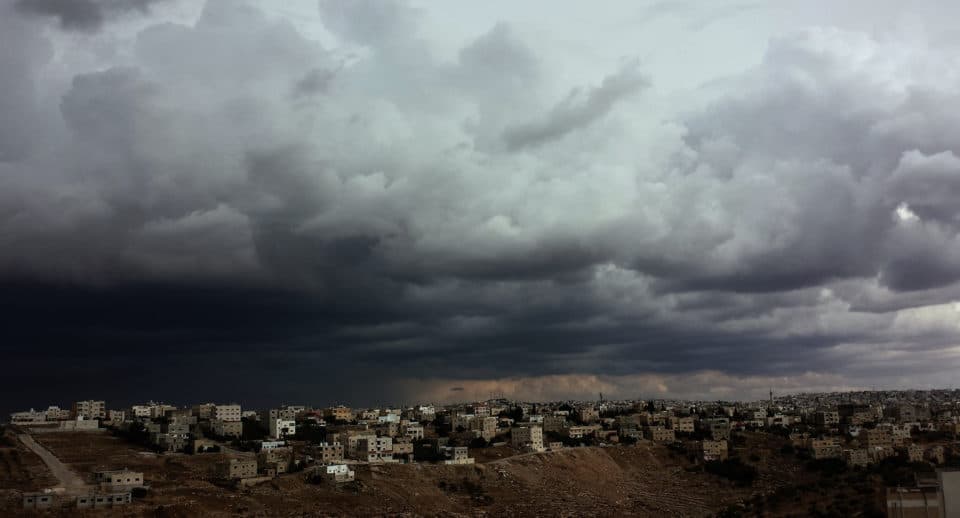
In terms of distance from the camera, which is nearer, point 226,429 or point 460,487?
point 460,487

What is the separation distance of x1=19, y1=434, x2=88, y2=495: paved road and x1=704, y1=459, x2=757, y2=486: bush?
71.6m

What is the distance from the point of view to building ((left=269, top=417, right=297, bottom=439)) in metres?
117

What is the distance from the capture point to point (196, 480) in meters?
80.8

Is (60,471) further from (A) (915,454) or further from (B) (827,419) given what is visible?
(B) (827,419)

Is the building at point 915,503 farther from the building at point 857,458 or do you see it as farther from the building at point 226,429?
the building at point 226,429

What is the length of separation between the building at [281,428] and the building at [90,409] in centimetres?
2981

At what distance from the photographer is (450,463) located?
98.1 m

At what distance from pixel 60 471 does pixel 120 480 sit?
12.5m

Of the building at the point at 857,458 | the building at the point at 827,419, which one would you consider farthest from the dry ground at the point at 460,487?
the building at the point at 827,419

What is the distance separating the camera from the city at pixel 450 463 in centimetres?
7381

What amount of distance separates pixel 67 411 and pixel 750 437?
104m

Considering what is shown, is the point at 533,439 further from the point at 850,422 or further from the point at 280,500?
the point at 850,422

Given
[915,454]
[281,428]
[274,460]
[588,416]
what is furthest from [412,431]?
[915,454]

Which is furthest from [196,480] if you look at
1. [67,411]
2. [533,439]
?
[67,411]
